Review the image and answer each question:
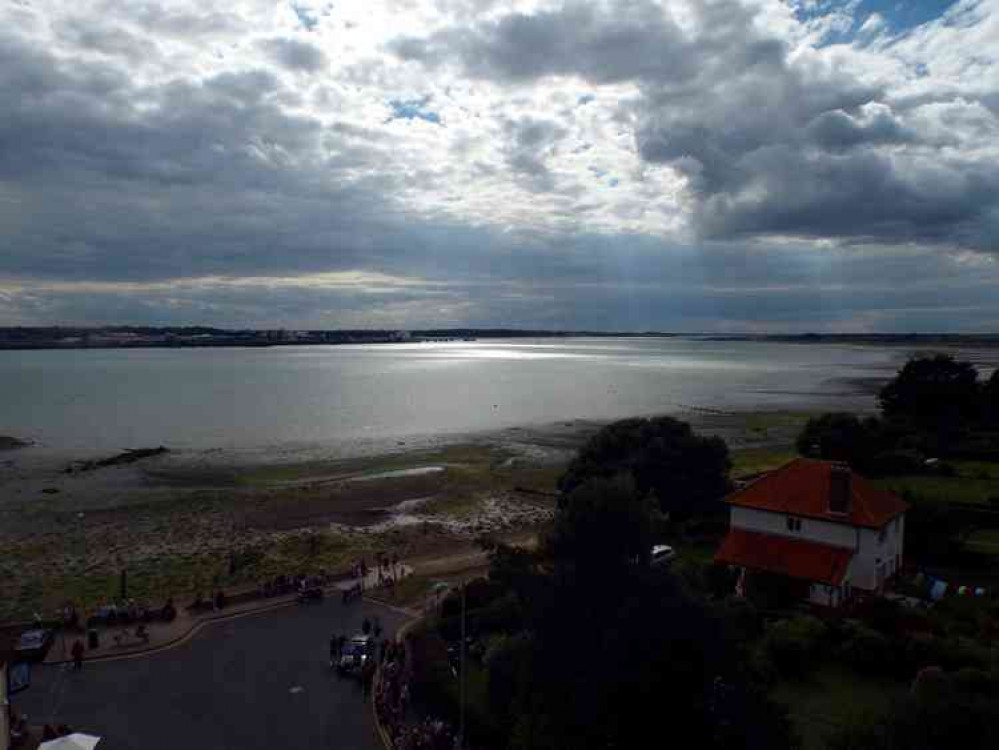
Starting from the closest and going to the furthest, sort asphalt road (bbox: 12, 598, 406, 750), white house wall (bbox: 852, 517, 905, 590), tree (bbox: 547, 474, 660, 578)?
1. tree (bbox: 547, 474, 660, 578)
2. asphalt road (bbox: 12, 598, 406, 750)
3. white house wall (bbox: 852, 517, 905, 590)

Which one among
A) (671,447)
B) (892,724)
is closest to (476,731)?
(892,724)

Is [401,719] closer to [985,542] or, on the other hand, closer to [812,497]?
[812,497]

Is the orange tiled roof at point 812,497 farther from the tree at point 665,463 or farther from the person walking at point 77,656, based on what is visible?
the person walking at point 77,656

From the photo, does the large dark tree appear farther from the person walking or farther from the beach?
the beach

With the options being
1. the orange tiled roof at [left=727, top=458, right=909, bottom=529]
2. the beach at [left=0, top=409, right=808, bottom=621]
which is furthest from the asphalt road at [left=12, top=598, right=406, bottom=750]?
the orange tiled roof at [left=727, top=458, right=909, bottom=529]

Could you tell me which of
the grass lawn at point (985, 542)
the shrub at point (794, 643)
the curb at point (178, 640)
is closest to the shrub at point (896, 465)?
the grass lawn at point (985, 542)

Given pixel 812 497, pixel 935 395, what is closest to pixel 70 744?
pixel 812 497

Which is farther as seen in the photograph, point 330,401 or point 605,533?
point 330,401
